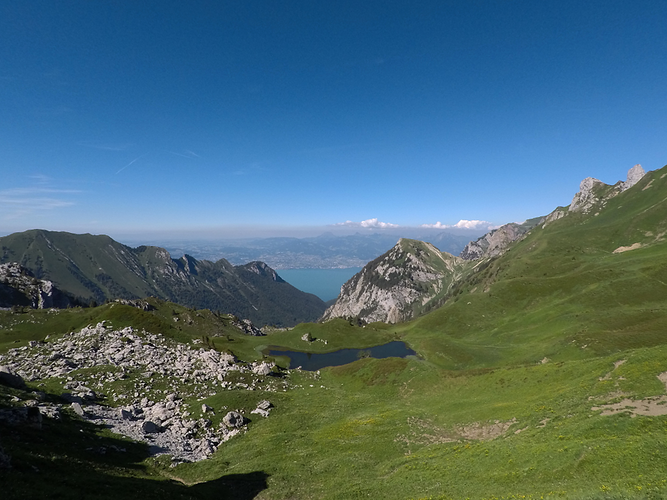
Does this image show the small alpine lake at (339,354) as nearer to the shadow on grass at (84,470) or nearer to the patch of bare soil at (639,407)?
the shadow on grass at (84,470)

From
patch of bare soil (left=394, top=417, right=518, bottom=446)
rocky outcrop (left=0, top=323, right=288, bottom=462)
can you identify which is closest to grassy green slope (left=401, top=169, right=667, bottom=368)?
patch of bare soil (left=394, top=417, right=518, bottom=446)

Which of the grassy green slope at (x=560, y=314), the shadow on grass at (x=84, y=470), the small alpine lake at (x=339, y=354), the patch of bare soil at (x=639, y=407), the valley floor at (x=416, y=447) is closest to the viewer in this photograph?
the shadow on grass at (x=84, y=470)

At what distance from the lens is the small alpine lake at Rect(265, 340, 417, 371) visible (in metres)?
116

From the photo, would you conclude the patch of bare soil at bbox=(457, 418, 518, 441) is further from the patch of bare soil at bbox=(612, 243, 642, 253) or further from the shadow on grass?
the patch of bare soil at bbox=(612, 243, 642, 253)

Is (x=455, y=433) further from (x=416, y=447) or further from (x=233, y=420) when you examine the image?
(x=233, y=420)

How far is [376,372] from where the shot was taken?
75.7 meters

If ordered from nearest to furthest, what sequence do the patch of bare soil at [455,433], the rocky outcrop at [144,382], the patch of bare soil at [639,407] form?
the patch of bare soil at [639,407]
the patch of bare soil at [455,433]
the rocky outcrop at [144,382]

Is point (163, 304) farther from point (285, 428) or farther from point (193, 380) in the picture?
point (285, 428)

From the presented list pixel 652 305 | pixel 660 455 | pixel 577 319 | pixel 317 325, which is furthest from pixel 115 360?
pixel 652 305

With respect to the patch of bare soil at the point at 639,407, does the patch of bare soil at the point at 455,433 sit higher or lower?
lower

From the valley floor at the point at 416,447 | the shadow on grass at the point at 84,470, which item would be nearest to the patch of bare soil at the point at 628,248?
the valley floor at the point at 416,447

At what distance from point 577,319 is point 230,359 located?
104 metres

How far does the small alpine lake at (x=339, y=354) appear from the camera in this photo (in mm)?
115500

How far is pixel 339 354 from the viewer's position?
12825cm
